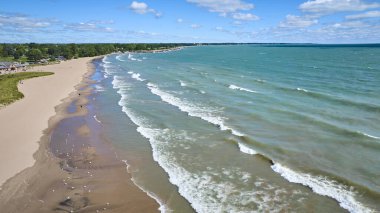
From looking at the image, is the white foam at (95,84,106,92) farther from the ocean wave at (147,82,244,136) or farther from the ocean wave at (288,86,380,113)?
the ocean wave at (288,86,380,113)

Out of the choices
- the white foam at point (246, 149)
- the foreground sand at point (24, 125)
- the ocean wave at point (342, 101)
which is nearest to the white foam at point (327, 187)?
the white foam at point (246, 149)

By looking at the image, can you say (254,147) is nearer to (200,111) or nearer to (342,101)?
(200,111)

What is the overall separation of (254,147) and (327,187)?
6.47 m

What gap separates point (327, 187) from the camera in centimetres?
1712

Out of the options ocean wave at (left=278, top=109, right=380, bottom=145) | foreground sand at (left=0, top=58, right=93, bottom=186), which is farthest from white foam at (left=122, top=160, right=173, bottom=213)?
ocean wave at (left=278, top=109, right=380, bottom=145)

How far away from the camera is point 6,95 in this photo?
4356cm

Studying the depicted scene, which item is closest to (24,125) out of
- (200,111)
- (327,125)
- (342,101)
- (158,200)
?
(200,111)

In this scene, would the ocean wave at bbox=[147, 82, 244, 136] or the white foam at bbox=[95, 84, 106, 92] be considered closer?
the ocean wave at bbox=[147, 82, 244, 136]

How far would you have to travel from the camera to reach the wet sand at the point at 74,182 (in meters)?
15.6

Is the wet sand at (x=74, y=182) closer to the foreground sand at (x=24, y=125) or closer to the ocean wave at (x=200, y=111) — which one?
the foreground sand at (x=24, y=125)

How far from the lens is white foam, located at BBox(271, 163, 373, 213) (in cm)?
1529

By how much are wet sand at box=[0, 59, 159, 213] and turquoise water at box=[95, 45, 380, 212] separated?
985mm

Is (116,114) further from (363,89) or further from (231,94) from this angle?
(363,89)

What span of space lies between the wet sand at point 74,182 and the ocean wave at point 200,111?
8.95 meters
